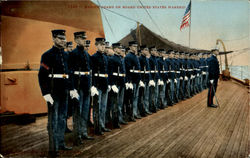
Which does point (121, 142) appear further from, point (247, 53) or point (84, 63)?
point (247, 53)

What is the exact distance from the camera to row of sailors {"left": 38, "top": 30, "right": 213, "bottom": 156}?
107 inches

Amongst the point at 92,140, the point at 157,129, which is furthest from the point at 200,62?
the point at 92,140

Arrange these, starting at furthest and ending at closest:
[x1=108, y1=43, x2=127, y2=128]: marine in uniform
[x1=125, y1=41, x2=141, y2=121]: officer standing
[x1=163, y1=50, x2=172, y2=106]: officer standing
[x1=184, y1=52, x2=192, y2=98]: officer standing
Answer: [x1=184, y1=52, x2=192, y2=98]: officer standing, [x1=163, y1=50, x2=172, y2=106]: officer standing, [x1=125, y1=41, x2=141, y2=121]: officer standing, [x1=108, y1=43, x2=127, y2=128]: marine in uniform

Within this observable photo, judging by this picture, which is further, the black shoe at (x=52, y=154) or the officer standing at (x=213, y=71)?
the officer standing at (x=213, y=71)

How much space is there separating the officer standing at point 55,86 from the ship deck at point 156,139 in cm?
31

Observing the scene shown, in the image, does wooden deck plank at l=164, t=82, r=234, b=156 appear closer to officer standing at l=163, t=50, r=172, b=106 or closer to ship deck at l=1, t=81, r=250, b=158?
ship deck at l=1, t=81, r=250, b=158

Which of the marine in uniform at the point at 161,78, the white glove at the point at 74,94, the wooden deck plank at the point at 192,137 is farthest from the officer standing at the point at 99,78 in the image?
the marine in uniform at the point at 161,78

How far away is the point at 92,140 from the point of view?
3.33 meters

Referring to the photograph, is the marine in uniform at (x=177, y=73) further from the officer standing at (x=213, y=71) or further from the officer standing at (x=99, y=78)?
the officer standing at (x=99, y=78)

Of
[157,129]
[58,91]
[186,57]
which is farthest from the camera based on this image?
[186,57]

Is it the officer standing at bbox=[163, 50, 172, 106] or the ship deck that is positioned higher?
the officer standing at bbox=[163, 50, 172, 106]

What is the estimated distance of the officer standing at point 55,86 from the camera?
2.65 metres

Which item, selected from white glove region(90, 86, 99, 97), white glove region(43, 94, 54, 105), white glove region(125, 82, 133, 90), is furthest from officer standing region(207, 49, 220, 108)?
white glove region(43, 94, 54, 105)

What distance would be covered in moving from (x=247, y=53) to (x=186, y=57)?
3.24 meters
